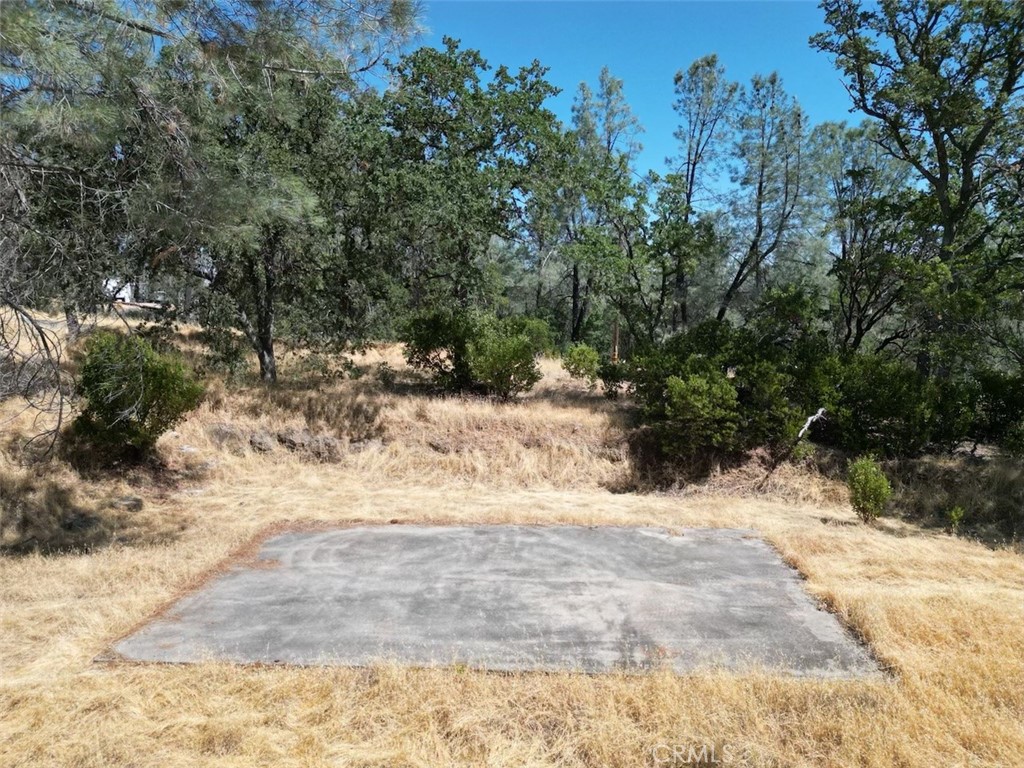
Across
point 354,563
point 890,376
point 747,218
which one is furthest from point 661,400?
point 747,218

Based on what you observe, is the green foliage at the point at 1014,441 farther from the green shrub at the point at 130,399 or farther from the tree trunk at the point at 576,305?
the tree trunk at the point at 576,305

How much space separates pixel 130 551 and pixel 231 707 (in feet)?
14.6

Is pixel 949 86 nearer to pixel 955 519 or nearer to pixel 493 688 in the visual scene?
pixel 955 519

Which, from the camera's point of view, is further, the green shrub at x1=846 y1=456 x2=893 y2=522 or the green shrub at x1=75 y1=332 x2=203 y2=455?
the green shrub at x1=75 y1=332 x2=203 y2=455

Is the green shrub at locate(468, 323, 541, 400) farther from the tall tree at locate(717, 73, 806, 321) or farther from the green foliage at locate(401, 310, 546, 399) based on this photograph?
the tall tree at locate(717, 73, 806, 321)

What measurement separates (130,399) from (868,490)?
1012 centimetres

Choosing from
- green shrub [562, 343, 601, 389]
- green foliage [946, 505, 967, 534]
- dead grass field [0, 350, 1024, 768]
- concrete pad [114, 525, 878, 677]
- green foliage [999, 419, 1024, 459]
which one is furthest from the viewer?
green shrub [562, 343, 601, 389]

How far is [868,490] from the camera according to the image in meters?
8.55

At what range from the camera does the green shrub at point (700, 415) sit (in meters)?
10.6

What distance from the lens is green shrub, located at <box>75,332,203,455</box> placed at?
30.0ft

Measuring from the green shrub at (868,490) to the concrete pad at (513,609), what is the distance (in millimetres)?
2363

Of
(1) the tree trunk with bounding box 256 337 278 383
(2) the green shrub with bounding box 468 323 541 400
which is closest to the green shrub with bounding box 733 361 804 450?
(2) the green shrub with bounding box 468 323 541 400

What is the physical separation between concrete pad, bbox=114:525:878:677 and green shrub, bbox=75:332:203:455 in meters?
3.75

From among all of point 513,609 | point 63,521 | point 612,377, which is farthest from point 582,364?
point 513,609
